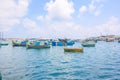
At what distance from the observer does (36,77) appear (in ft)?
74.1

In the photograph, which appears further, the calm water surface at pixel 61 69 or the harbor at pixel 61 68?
Answer: the harbor at pixel 61 68

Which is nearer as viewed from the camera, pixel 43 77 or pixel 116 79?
pixel 116 79

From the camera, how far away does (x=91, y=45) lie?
321ft

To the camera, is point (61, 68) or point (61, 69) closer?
point (61, 69)

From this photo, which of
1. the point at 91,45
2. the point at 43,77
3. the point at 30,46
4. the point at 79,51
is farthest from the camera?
the point at 91,45

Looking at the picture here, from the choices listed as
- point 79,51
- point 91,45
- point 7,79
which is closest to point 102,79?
point 7,79

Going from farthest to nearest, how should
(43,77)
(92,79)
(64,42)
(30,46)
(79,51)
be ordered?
(64,42) → (30,46) → (79,51) → (43,77) → (92,79)

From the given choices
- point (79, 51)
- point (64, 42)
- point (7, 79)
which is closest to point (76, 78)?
point (7, 79)

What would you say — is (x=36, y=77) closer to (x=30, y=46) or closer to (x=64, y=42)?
(x=30, y=46)

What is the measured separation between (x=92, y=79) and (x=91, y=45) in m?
78.1

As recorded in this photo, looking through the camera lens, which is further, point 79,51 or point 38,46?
point 38,46

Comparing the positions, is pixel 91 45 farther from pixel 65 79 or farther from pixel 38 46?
pixel 65 79

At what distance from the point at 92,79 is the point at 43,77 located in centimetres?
545

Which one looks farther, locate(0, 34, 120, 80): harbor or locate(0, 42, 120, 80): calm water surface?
locate(0, 34, 120, 80): harbor
